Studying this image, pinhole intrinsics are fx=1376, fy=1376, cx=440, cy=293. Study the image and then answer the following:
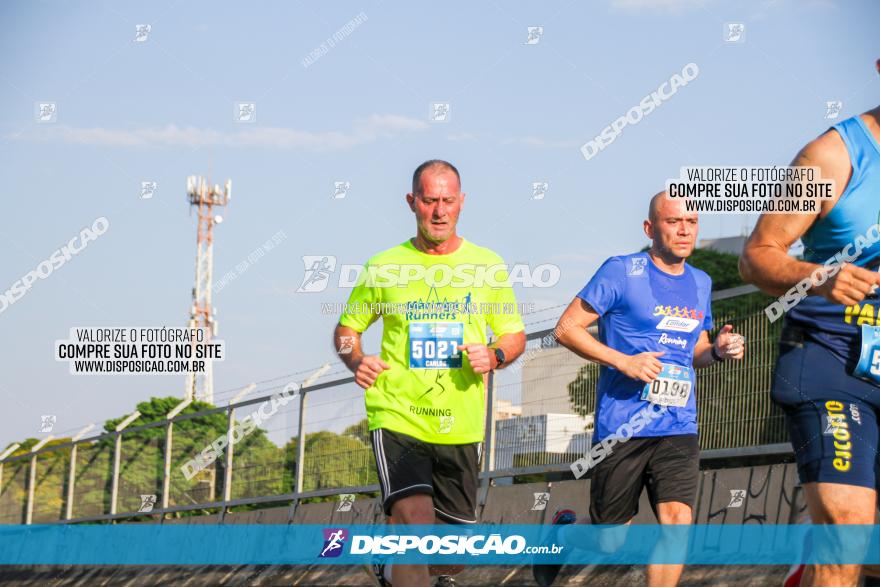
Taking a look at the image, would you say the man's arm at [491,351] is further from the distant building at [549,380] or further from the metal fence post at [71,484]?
the metal fence post at [71,484]

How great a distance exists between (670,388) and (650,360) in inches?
9.6

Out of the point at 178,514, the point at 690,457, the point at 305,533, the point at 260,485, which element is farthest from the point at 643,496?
the point at 178,514

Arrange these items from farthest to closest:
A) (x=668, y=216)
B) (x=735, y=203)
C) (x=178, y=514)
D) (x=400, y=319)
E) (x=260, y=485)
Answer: (x=178, y=514) < (x=260, y=485) < (x=735, y=203) < (x=668, y=216) < (x=400, y=319)

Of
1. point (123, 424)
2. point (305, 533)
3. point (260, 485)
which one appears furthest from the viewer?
point (123, 424)

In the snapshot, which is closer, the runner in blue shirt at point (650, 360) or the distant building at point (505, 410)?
the runner in blue shirt at point (650, 360)

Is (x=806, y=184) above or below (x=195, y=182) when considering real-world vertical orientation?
below

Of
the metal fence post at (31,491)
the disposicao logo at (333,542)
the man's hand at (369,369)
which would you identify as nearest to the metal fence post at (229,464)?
the disposicao logo at (333,542)

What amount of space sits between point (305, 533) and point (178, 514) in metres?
4.49

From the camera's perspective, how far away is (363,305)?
8.16 metres

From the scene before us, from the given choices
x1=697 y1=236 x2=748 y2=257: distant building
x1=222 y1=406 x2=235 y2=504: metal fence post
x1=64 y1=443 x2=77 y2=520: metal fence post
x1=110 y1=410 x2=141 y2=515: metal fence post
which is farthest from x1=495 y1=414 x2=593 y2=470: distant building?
x1=697 y1=236 x2=748 y2=257: distant building

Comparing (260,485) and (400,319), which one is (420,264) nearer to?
(400,319)

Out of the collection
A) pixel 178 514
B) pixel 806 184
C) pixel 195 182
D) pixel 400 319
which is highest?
pixel 195 182

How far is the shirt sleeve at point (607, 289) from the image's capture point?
8469 mm

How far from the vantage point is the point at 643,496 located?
11.1 m
